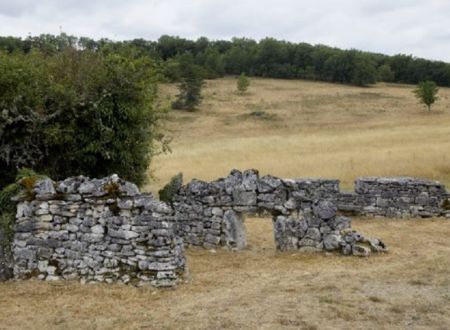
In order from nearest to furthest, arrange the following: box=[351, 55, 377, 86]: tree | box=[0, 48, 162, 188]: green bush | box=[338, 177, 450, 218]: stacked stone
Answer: box=[0, 48, 162, 188]: green bush < box=[338, 177, 450, 218]: stacked stone < box=[351, 55, 377, 86]: tree

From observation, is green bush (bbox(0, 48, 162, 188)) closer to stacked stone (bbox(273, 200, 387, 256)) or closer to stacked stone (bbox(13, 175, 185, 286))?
stacked stone (bbox(13, 175, 185, 286))

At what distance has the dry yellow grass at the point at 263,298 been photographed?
9859 mm

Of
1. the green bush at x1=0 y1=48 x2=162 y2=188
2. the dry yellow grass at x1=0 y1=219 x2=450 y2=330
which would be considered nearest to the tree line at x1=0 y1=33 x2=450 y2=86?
the green bush at x1=0 y1=48 x2=162 y2=188

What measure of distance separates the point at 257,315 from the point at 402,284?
3.64m

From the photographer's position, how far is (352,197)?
838 inches

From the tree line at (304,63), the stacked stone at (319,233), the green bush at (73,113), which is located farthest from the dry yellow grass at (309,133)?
the stacked stone at (319,233)

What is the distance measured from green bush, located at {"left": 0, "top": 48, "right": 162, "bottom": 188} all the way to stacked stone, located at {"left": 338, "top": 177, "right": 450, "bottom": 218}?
802cm

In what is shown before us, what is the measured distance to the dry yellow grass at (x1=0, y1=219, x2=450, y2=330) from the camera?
9.86 meters

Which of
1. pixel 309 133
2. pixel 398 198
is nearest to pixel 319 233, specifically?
pixel 398 198

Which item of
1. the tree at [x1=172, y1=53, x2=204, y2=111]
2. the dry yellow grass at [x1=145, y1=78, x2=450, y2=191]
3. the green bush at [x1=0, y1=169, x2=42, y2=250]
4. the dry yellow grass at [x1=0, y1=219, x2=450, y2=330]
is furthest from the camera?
the tree at [x1=172, y1=53, x2=204, y2=111]

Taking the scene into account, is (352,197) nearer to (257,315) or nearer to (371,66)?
(257,315)

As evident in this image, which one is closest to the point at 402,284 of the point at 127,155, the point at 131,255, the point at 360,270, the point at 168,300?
the point at 360,270

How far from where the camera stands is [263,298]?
36.1ft

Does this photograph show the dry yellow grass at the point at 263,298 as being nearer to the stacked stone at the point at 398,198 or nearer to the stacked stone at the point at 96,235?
the stacked stone at the point at 96,235
